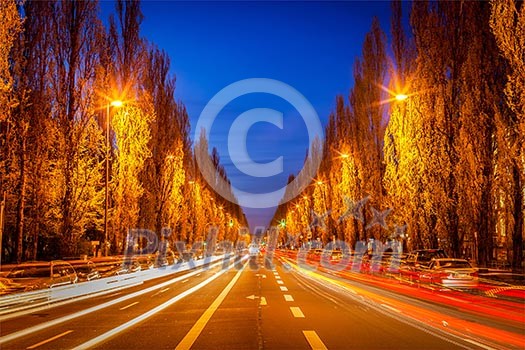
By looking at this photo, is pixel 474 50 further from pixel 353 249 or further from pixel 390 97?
pixel 353 249

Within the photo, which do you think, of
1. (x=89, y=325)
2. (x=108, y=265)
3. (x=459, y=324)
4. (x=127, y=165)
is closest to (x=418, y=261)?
(x=459, y=324)

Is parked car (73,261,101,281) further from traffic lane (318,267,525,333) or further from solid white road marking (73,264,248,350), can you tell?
traffic lane (318,267,525,333)

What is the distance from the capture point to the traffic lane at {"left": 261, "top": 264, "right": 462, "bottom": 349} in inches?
443

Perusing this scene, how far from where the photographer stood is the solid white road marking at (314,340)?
10872mm

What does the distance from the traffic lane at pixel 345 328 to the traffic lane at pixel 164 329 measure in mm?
1973

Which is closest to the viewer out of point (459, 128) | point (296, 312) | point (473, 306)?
point (296, 312)

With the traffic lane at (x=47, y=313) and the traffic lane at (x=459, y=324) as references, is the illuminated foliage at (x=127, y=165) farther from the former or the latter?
the traffic lane at (x=459, y=324)

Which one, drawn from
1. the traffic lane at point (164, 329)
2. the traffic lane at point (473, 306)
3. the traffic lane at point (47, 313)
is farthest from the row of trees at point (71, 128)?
the traffic lane at point (473, 306)

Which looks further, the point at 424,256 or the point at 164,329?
the point at 424,256

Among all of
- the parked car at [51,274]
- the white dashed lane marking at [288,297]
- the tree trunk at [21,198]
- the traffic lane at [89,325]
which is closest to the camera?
the traffic lane at [89,325]

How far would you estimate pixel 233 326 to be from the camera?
1420 cm

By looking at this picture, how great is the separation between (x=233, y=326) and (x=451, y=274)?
14.3 metres

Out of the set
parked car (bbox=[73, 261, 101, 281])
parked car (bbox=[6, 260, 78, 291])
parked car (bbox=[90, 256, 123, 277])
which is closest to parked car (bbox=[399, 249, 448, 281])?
parked car (bbox=[73, 261, 101, 281])

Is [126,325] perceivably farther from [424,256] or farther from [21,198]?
[21,198]
